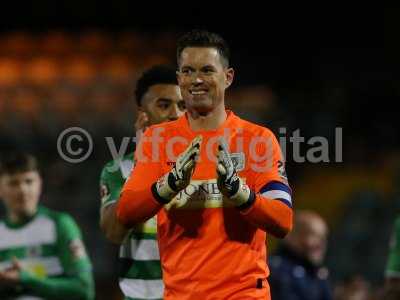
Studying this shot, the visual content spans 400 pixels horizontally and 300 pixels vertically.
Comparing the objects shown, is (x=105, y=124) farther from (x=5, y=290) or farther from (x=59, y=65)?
(x=5, y=290)

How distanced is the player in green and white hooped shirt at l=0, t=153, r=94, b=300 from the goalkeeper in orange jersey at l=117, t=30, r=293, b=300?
163cm

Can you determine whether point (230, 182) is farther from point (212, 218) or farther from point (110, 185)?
point (110, 185)

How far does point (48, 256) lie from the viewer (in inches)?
222

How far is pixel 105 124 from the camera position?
14.9 meters

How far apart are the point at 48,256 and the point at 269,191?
2.18m

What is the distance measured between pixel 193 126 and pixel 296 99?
10943 millimetres

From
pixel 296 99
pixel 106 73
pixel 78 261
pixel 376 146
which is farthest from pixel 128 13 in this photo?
pixel 78 261

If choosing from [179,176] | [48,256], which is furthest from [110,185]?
[179,176]

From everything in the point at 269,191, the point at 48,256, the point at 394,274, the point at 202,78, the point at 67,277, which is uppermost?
the point at 202,78

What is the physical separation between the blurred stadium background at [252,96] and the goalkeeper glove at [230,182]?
7.85m

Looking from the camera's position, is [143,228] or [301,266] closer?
[143,228]

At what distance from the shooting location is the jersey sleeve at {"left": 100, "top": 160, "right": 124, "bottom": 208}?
484cm

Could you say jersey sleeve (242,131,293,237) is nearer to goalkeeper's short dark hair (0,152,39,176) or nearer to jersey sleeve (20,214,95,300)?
jersey sleeve (20,214,95,300)

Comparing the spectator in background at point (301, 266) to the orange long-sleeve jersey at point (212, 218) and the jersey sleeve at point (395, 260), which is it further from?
the orange long-sleeve jersey at point (212, 218)
